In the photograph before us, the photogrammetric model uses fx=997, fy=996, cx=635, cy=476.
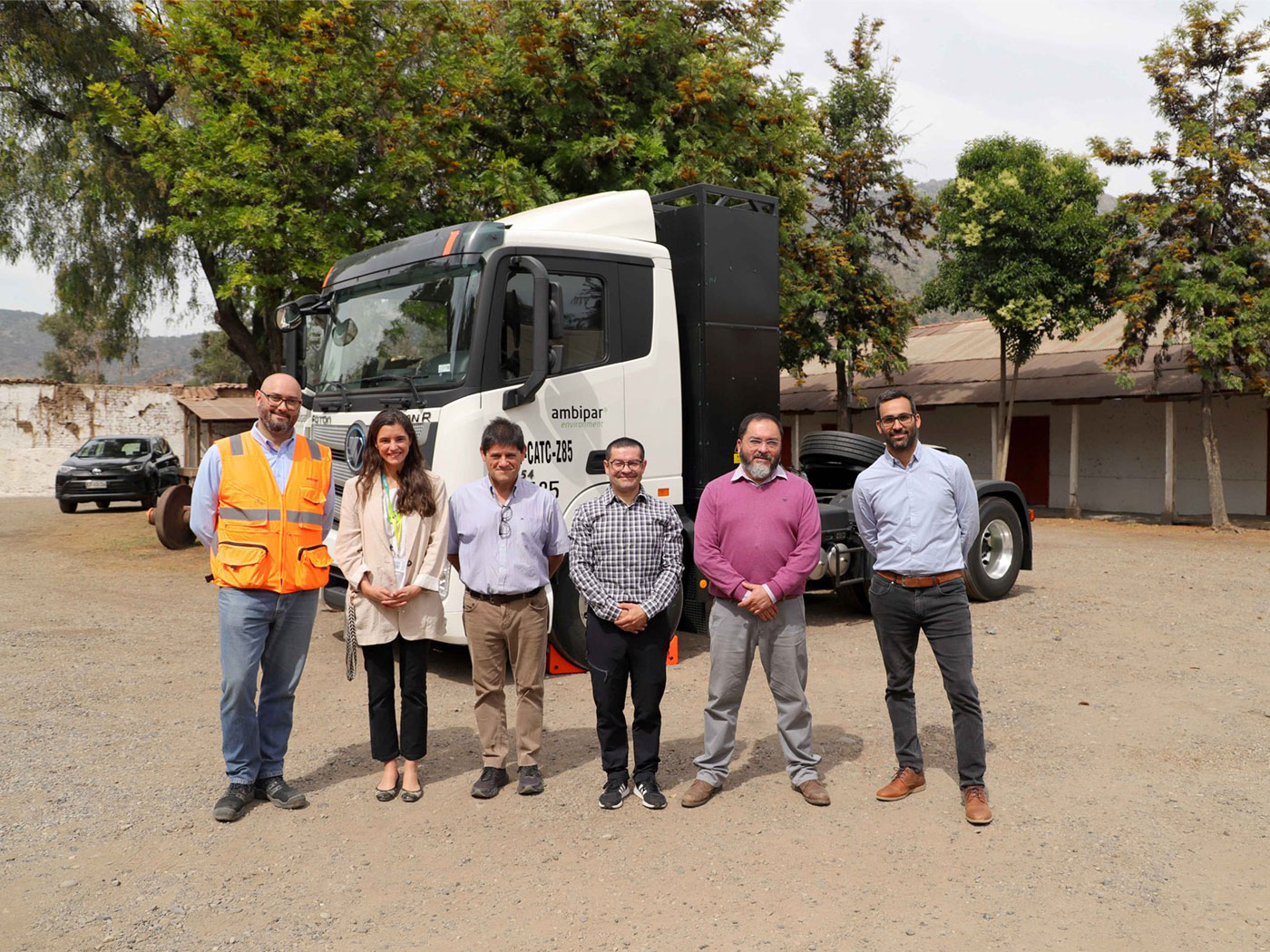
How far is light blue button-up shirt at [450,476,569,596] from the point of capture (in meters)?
4.64

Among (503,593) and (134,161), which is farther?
(134,161)

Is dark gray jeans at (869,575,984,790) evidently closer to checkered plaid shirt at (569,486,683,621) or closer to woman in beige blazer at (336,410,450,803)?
checkered plaid shirt at (569,486,683,621)

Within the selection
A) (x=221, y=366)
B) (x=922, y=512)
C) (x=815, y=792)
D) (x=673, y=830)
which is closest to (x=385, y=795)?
(x=673, y=830)

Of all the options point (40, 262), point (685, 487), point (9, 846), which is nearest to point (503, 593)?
point (9, 846)

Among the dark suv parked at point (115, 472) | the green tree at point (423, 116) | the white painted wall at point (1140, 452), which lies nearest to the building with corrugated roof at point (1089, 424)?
the white painted wall at point (1140, 452)

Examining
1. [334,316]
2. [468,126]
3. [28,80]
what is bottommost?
[334,316]

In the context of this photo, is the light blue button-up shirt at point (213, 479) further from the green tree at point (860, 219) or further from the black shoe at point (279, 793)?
the green tree at point (860, 219)

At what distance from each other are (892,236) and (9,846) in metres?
22.5

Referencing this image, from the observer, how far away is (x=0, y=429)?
93.2 feet

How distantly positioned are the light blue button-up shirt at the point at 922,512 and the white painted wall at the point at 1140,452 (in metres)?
17.7

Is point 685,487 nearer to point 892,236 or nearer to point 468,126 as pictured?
point 468,126

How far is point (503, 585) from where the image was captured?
4.63 m

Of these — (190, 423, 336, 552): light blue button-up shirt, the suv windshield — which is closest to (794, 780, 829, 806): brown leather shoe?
(190, 423, 336, 552): light blue button-up shirt

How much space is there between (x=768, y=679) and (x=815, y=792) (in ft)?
1.78
